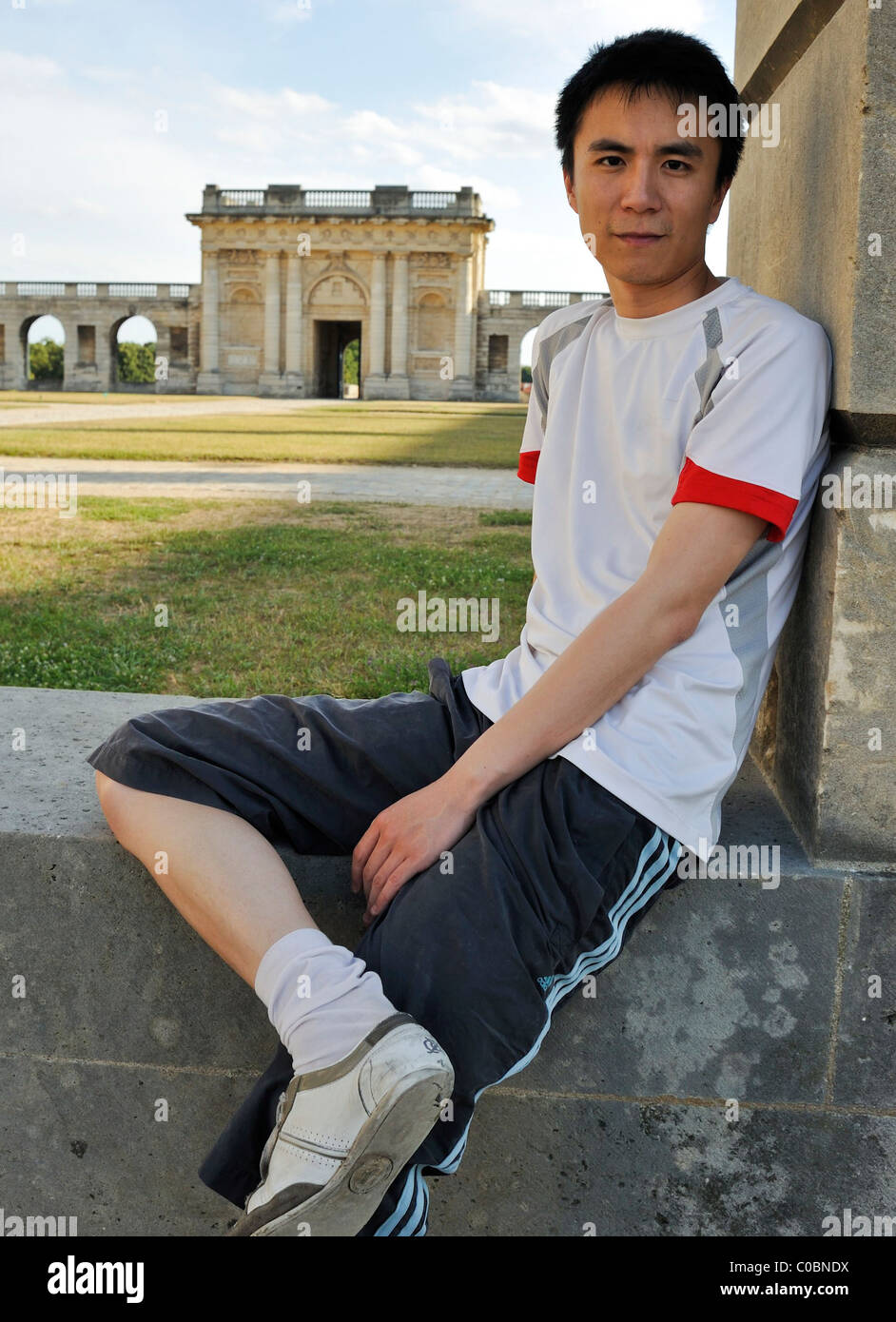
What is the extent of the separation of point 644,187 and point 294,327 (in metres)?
52.6

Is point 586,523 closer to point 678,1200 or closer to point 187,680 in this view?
point 678,1200

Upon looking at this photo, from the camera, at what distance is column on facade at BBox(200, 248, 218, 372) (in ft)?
173

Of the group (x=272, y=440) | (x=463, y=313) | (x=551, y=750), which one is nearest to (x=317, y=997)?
(x=551, y=750)

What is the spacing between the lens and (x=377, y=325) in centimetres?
5247

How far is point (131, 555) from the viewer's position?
6.57m

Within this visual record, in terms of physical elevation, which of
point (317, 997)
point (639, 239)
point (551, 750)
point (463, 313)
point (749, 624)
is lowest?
point (317, 997)

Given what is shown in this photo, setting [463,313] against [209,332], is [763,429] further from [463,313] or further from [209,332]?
[209,332]

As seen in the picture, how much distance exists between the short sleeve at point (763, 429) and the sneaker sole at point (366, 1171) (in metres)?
0.87

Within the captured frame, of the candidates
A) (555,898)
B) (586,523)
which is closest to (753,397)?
(586,523)

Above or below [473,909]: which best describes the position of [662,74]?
above

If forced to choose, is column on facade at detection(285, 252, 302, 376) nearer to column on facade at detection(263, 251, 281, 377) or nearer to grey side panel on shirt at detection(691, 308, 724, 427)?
column on facade at detection(263, 251, 281, 377)

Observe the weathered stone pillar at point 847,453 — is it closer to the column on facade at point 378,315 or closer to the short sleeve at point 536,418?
the short sleeve at point 536,418

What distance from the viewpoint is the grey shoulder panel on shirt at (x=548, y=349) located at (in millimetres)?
2105

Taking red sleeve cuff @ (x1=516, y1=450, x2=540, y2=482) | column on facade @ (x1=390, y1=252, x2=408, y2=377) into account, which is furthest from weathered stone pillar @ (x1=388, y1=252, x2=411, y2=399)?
red sleeve cuff @ (x1=516, y1=450, x2=540, y2=482)
